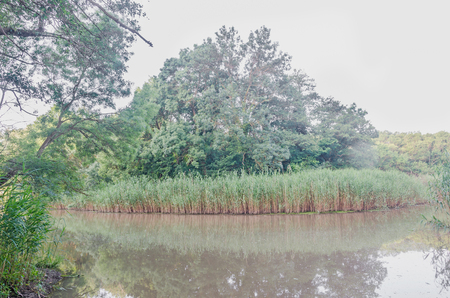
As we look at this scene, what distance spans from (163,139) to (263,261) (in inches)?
395

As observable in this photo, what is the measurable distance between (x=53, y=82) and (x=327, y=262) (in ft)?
20.0

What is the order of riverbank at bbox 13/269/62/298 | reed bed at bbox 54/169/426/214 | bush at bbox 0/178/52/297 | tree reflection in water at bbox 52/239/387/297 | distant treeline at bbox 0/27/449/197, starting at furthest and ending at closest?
distant treeline at bbox 0/27/449/197 < reed bed at bbox 54/169/426/214 < tree reflection in water at bbox 52/239/387/297 < riverbank at bbox 13/269/62/298 < bush at bbox 0/178/52/297

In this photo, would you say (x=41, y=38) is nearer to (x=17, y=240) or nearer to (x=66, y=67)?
(x=66, y=67)

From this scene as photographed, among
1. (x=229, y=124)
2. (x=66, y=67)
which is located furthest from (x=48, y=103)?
(x=229, y=124)

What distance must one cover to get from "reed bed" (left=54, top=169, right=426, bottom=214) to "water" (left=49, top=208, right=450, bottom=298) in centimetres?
177

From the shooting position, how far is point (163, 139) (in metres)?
13.3

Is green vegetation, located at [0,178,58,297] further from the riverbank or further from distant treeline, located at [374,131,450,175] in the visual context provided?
distant treeline, located at [374,131,450,175]

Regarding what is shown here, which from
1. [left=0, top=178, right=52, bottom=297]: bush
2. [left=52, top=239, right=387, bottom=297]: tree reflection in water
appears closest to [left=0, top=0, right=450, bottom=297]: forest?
[left=0, top=178, right=52, bottom=297]: bush

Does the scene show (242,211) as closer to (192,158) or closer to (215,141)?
(215,141)

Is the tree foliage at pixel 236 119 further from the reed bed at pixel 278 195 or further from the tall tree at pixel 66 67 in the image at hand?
the tall tree at pixel 66 67

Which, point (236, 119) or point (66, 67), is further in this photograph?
point (236, 119)

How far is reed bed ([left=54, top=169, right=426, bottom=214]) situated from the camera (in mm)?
9273

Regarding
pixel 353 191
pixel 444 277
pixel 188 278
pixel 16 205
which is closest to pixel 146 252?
pixel 188 278

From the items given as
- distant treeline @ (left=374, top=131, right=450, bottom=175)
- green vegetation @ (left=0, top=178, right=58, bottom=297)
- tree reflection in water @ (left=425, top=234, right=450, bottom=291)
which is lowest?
tree reflection in water @ (left=425, top=234, right=450, bottom=291)
